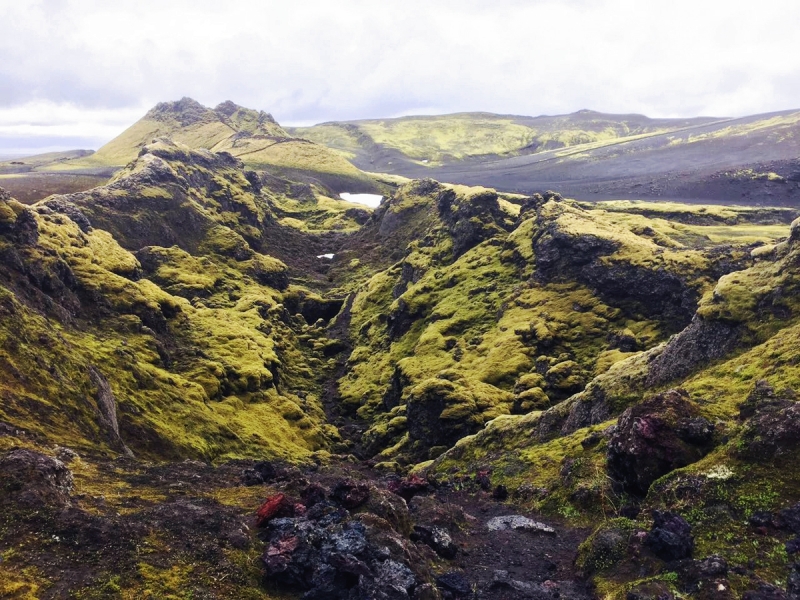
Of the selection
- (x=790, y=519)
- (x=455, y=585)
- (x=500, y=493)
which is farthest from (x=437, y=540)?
(x=790, y=519)

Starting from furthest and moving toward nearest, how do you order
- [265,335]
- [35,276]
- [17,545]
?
[265,335]
[35,276]
[17,545]

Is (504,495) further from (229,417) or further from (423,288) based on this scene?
(423,288)

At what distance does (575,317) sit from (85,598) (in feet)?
189

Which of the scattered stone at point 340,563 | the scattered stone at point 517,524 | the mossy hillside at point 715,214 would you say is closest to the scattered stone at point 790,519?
the scattered stone at point 517,524

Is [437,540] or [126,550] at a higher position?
[126,550]

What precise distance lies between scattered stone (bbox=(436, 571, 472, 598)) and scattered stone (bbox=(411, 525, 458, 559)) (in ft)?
7.51

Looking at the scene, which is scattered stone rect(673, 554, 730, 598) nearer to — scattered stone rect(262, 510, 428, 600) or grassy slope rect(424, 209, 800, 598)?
grassy slope rect(424, 209, 800, 598)

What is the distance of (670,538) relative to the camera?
60.4 feet

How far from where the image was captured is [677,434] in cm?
2400

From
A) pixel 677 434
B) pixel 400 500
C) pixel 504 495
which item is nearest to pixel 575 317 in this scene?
pixel 504 495

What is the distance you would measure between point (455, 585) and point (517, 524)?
8161 millimetres

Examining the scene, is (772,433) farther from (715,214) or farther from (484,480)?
(715,214)

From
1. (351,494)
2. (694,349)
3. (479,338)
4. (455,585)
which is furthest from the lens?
(479,338)

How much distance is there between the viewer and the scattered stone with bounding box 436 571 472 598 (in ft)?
62.2
